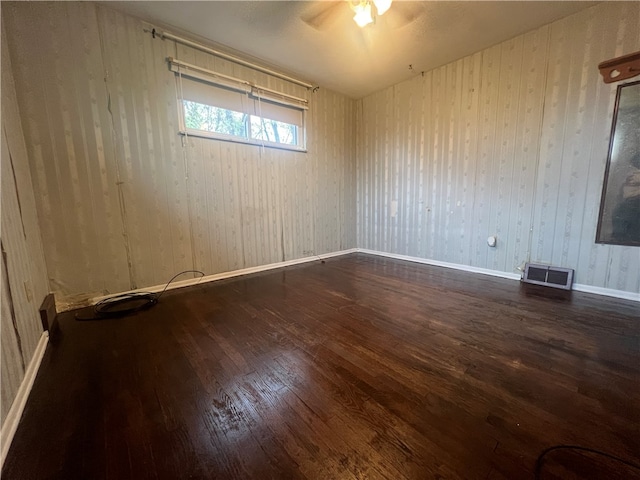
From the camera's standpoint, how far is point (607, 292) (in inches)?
103

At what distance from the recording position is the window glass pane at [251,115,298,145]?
11.7ft

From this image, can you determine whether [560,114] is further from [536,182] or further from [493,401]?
[493,401]

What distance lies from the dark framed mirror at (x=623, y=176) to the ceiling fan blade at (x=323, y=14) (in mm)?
2799

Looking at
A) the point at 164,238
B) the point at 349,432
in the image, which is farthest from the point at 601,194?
the point at 164,238

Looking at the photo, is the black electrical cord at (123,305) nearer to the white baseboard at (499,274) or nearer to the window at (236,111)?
the window at (236,111)

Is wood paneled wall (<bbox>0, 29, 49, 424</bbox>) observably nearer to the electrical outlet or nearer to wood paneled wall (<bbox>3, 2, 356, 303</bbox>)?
the electrical outlet

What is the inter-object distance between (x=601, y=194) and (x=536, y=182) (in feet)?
1.82

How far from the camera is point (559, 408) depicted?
1187mm

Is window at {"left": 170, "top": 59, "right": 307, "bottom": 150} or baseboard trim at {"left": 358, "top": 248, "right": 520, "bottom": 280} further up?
window at {"left": 170, "top": 59, "right": 307, "bottom": 150}

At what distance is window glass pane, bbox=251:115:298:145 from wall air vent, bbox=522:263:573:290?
12.1 feet

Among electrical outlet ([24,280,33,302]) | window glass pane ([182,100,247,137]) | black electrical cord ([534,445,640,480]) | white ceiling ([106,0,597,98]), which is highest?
white ceiling ([106,0,597,98])

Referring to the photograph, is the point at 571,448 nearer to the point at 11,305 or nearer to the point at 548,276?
the point at 548,276

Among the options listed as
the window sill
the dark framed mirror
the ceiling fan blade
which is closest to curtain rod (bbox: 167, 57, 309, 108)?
the window sill

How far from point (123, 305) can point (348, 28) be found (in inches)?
147
